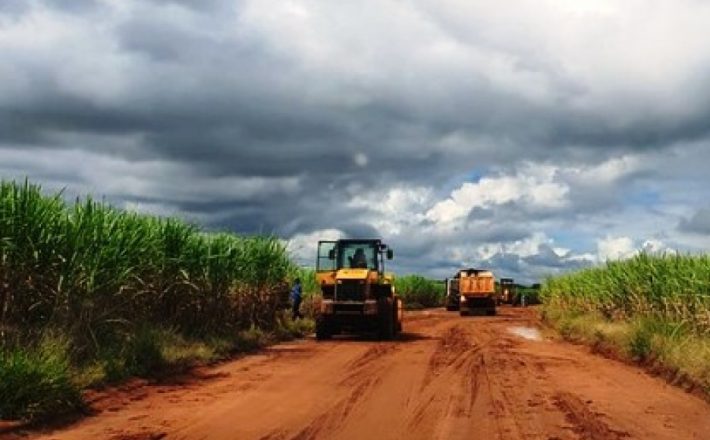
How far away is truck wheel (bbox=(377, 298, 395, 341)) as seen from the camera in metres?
25.7

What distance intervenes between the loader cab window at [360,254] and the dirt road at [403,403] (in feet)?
21.8

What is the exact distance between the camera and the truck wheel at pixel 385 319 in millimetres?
25734

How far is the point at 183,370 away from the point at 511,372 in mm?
6451

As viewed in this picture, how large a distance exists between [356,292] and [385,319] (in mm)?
1322

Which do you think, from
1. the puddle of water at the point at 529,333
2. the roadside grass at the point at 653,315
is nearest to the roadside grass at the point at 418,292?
the puddle of water at the point at 529,333

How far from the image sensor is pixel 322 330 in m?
25.8

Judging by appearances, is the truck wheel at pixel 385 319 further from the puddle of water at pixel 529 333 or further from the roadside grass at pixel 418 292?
the roadside grass at pixel 418 292

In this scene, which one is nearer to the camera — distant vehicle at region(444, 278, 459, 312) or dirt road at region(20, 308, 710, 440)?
dirt road at region(20, 308, 710, 440)

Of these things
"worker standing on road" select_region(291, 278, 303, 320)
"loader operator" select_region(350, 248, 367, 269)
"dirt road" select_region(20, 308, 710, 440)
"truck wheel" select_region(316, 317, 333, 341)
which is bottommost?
"dirt road" select_region(20, 308, 710, 440)

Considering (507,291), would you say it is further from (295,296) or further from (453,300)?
(295,296)

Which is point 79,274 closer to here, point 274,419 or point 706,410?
point 274,419

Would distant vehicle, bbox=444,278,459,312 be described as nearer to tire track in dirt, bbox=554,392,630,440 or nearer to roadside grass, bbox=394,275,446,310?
roadside grass, bbox=394,275,446,310

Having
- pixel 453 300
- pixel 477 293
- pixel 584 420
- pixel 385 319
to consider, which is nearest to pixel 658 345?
pixel 584 420

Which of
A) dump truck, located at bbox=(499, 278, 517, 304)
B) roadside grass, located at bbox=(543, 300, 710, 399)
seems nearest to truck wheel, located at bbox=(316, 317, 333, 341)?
roadside grass, located at bbox=(543, 300, 710, 399)
